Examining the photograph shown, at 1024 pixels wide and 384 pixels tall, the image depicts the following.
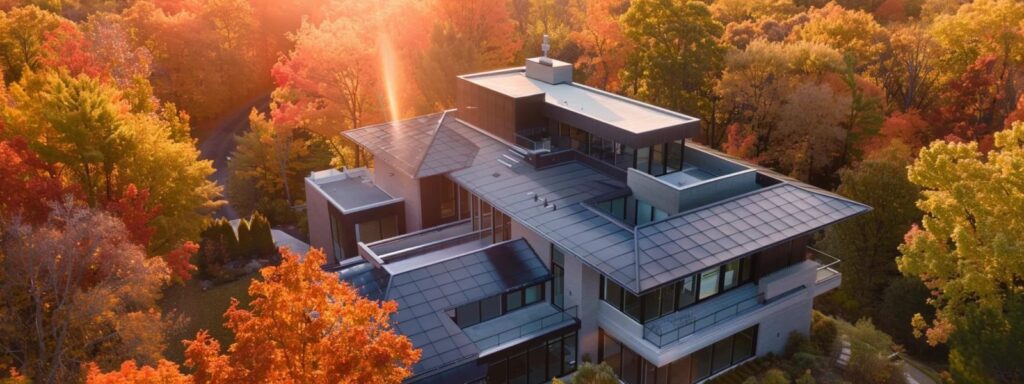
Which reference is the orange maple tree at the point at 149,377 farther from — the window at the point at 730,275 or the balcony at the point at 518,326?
the window at the point at 730,275

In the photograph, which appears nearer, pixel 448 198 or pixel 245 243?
pixel 448 198

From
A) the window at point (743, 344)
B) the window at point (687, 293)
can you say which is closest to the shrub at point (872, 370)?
the window at point (743, 344)

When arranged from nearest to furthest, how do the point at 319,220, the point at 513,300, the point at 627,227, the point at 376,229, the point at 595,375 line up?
1. the point at 595,375
2. the point at 627,227
3. the point at 513,300
4. the point at 376,229
5. the point at 319,220

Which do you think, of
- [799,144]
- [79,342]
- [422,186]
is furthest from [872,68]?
[79,342]

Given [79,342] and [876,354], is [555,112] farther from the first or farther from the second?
[79,342]

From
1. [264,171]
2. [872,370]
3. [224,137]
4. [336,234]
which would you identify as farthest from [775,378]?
[224,137]

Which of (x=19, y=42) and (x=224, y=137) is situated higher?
(x=19, y=42)

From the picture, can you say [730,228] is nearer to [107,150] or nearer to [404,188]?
[404,188]
